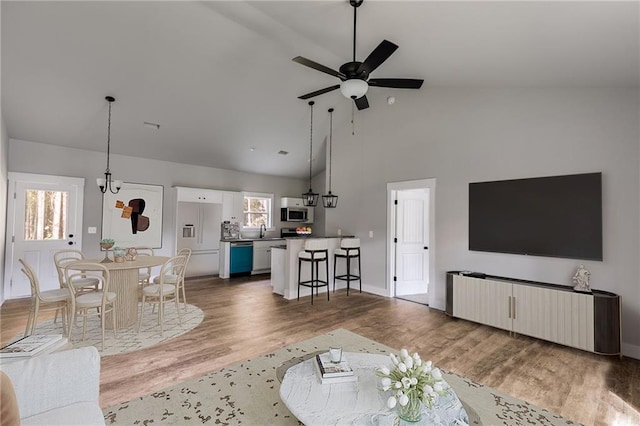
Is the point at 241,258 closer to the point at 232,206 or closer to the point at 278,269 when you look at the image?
the point at 232,206

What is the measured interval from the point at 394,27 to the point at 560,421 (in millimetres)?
3666

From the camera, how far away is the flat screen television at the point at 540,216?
3.41 meters

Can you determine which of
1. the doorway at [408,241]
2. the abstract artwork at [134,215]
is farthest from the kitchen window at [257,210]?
the doorway at [408,241]

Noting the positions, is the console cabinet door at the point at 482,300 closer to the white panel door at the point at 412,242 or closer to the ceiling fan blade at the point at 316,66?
the white panel door at the point at 412,242

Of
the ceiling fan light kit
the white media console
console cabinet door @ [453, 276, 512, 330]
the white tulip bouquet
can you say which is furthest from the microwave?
the white tulip bouquet

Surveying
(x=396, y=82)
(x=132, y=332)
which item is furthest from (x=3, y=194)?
(x=396, y=82)

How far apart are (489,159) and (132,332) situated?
530 cm

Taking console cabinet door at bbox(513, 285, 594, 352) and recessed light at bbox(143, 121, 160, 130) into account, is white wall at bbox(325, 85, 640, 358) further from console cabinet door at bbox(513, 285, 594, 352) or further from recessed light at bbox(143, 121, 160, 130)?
recessed light at bbox(143, 121, 160, 130)

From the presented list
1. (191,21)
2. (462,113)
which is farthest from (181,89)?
(462,113)

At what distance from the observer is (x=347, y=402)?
1652mm

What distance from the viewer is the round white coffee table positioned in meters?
1.48

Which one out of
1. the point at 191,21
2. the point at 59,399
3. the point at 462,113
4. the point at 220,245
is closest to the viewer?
the point at 59,399

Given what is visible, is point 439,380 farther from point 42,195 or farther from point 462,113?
point 42,195

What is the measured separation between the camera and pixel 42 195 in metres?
5.19
